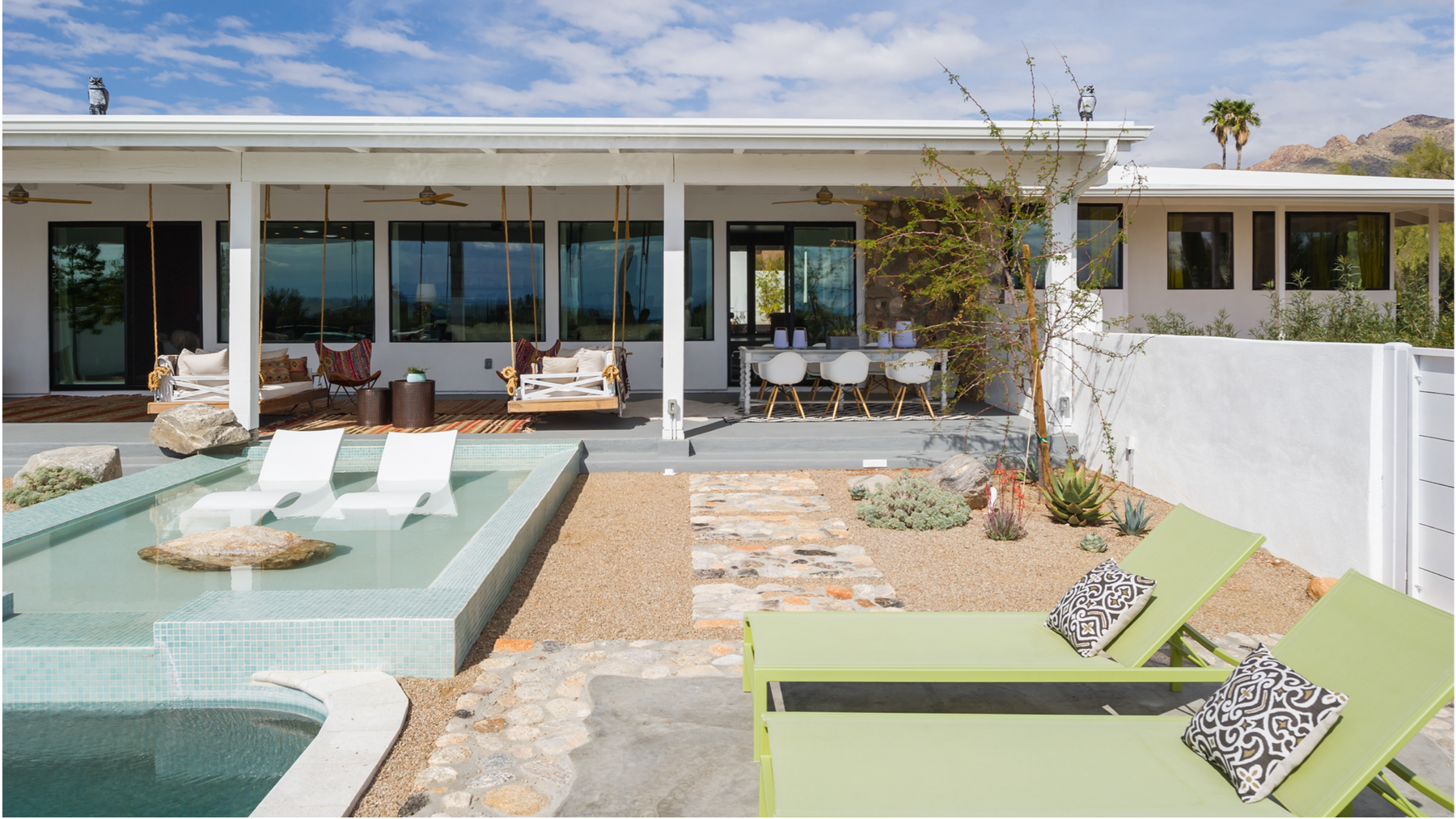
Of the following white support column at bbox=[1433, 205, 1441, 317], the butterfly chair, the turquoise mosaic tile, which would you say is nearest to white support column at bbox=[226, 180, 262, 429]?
the butterfly chair

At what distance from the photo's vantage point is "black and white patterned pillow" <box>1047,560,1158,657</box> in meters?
3.01

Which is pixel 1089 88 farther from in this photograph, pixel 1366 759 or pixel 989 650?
pixel 1366 759

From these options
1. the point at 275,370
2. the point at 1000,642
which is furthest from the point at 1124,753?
the point at 275,370

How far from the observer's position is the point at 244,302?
7898 millimetres

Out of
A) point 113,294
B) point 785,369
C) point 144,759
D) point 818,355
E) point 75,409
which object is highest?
point 113,294

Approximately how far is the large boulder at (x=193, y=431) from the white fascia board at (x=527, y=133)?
7.04 feet

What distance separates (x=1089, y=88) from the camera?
8859 millimetres

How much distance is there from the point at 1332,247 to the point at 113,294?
1568 centimetres

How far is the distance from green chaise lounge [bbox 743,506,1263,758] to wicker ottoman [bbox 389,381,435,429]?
20.7 feet

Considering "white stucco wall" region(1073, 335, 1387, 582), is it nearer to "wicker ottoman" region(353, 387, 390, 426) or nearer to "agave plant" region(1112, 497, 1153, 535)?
"agave plant" region(1112, 497, 1153, 535)

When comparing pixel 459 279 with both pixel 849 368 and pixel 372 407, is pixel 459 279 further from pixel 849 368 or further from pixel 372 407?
pixel 849 368

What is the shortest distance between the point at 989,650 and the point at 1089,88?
7.47 metres

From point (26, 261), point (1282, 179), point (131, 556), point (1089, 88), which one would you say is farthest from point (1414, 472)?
point (26, 261)

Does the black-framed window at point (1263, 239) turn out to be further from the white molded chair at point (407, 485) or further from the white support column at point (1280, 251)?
the white molded chair at point (407, 485)
